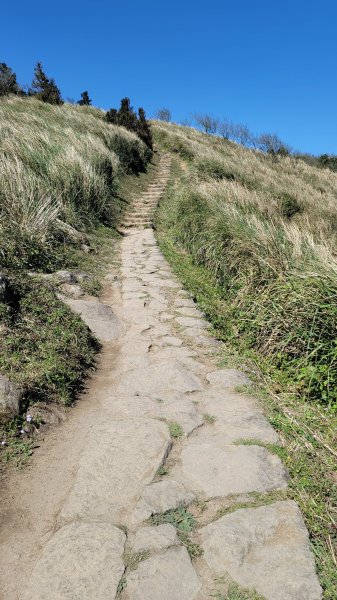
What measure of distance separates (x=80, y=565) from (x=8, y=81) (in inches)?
1096

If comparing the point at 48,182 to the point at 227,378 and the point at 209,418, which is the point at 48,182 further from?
the point at 209,418

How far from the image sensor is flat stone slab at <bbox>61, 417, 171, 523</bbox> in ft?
6.13

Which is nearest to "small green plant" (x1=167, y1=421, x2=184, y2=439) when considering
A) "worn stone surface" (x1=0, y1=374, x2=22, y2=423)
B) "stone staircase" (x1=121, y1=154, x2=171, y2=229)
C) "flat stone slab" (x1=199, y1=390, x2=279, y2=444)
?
"flat stone slab" (x1=199, y1=390, x2=279, y2=444)

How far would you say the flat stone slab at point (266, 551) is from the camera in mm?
1506

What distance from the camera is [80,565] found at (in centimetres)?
157

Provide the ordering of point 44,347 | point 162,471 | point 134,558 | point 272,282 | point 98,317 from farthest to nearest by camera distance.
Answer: point 272,282 < point 98,317 < point 44,347 < point 162,471 < point 134,558

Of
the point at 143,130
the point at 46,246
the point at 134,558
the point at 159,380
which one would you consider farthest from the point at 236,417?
the point at 143,130

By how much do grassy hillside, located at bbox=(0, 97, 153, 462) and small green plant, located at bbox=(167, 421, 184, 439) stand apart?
0.72m

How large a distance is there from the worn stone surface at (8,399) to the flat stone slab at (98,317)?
1359 mm

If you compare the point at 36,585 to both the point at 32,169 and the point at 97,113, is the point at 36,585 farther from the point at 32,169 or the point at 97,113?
the point at 97,113

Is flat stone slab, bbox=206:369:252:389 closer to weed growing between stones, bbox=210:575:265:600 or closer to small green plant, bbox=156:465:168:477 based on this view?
small green plant, bbox=156:465:168:477

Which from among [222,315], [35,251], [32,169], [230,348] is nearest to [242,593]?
[230,348]

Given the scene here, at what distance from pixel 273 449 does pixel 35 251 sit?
3.76 meters

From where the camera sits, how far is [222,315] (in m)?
4.63
